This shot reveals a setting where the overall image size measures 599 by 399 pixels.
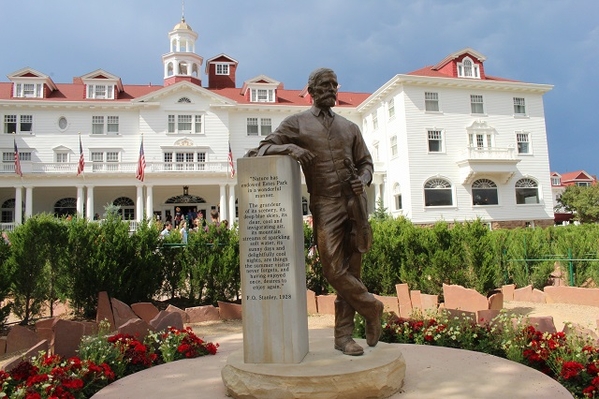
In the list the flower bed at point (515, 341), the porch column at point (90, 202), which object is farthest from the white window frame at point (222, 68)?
the flower bed at point (515, 341)

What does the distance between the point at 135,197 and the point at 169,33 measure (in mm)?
16816

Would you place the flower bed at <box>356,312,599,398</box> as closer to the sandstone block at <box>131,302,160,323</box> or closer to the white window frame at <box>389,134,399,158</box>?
the sandstone block at <box>131,302,160,323</box>

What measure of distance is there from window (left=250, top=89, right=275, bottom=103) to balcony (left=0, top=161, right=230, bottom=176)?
24.0 ft

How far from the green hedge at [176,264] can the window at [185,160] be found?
23.5 meters

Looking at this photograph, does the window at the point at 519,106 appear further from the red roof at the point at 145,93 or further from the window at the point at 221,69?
the window at the point at 221,69

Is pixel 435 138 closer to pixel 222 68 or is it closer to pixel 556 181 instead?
pixel 222 68

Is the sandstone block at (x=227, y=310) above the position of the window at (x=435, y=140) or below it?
below

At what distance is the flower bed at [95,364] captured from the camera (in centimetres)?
467

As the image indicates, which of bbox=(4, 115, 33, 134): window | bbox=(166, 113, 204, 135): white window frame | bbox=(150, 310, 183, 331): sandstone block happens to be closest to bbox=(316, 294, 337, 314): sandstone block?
A: bbox=(150, 310, 183, 331): sandstone block

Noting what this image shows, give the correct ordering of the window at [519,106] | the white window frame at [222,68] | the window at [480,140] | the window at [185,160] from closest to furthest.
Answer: the window at [185,160] → the window at [480,140] → the window at [519,106] → the white window frame at [222,68]

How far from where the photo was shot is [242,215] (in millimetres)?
5004

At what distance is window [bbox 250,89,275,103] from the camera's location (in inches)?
1567

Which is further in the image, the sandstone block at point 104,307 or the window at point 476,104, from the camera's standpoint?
the window at point 476,104

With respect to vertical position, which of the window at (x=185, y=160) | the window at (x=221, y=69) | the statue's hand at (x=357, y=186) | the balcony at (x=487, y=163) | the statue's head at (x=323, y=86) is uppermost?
the window at (x=221, y=69)
